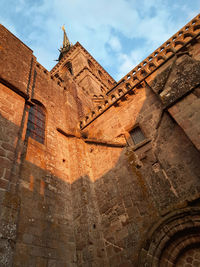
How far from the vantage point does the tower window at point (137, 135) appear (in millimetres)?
6806

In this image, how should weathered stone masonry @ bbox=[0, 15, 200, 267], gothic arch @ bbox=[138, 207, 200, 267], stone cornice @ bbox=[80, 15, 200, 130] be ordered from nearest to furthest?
gothic arch @ bbox=[138, 207, 200, 267] < weathered stone masonry @ bbox=[0, 15, 200, 267] < stone cornice @ bbox=[80, 15, 200, 130]

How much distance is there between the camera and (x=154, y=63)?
799 centimetres

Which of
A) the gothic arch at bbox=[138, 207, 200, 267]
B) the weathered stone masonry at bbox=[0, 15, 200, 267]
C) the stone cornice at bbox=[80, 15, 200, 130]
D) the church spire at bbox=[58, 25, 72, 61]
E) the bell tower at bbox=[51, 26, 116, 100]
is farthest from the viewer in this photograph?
the church spire at bbox=[58, 25, 72, 61]

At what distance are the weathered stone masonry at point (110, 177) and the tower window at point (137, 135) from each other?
0.05m

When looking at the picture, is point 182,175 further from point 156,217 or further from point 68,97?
point 68,97

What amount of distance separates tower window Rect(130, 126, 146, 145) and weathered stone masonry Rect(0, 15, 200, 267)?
0.05 metres

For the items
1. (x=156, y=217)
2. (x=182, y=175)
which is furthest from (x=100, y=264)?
(x=182, y=175)

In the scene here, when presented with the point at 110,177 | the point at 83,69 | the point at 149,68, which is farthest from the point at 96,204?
the point at 83,69

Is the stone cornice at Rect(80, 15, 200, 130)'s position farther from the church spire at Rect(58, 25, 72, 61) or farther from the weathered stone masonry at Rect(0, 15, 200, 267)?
Result: the church spire at Rect(58, 25, 72, 61)

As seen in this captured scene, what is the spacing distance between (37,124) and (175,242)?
19.9 ft

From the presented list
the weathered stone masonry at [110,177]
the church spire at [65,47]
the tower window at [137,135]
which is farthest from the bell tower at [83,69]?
the tower window at [137,135]

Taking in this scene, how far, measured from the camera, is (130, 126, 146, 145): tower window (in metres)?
6.81

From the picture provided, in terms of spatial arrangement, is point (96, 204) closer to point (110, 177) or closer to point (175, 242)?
point (110, 177)

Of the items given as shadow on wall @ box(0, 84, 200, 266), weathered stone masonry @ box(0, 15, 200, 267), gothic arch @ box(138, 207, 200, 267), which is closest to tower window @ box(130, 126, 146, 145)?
weathered stone masonry @ box(0, 15, 200, 267)
